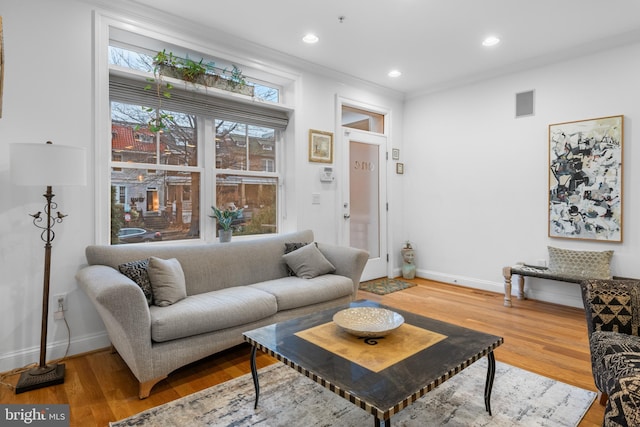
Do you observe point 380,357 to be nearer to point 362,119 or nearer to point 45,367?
point 45,367

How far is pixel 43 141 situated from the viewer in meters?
2.56

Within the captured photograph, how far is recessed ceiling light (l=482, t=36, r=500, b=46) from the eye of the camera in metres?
3.55

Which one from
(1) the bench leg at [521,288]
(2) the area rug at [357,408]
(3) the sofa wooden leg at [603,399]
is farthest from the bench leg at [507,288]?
(3) the sofa wooden leg at [603,399]

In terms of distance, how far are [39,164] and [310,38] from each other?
8.31 ft

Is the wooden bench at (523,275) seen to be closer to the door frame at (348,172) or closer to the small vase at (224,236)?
the door frame at (348,172)

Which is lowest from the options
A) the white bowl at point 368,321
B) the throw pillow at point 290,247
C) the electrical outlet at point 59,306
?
the electrical outlet at point 59,306

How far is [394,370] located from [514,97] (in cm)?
397

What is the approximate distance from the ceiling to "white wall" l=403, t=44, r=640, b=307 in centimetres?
29

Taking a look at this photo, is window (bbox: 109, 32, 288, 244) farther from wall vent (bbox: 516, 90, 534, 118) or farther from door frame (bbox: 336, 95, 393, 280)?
wall vent (bbox: 516, 90, 534, 118)

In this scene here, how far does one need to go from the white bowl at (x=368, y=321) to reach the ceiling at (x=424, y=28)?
7.89 ft

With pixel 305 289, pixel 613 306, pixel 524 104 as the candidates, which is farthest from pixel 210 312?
pixel 524 104

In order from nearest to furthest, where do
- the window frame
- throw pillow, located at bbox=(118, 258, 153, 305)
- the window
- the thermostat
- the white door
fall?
throw pillow, located at bbox=(118, 258, 153, 305) < the window frame < the window < the thermostat < the white door

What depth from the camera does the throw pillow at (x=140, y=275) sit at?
7.89 ft

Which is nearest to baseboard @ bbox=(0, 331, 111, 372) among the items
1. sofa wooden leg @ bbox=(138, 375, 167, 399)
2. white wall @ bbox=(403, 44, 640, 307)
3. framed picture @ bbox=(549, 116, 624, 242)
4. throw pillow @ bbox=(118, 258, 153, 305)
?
throw pillow @ bbox=(118, 258, 153, 305)
